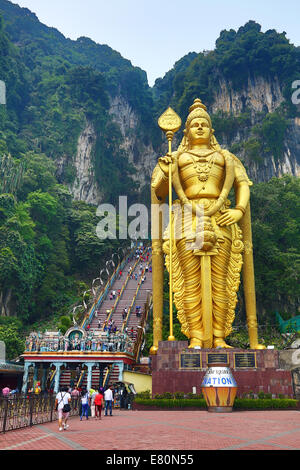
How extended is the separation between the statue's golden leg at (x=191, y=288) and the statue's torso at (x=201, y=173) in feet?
5.12

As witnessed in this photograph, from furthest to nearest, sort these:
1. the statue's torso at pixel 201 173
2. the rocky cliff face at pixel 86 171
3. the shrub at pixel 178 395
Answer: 1. the rocky cliff face at pixel 86 171
2. the statue's torso at pixel 201 173
3. the shrub at pixel 178 395

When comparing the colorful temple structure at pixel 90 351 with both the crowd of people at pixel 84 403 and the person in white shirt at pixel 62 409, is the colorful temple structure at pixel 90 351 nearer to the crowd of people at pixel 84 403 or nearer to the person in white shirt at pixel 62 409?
the crowd of people at pixel 84 403

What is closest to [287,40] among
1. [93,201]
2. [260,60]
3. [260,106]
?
[260,60]

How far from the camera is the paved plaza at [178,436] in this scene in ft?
14.8

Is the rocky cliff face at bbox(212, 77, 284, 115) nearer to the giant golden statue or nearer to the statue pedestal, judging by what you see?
the giant golden statue

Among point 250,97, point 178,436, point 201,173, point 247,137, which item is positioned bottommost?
point 178,436

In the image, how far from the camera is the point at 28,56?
48594 mm

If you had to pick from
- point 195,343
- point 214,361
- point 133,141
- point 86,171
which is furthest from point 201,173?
point 133,141

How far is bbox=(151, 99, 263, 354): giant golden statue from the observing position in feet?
36.6

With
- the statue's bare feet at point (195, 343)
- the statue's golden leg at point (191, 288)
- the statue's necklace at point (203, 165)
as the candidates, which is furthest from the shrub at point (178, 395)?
the statue's necklace at point (203, 165)

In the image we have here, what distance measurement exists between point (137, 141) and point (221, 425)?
4630cm

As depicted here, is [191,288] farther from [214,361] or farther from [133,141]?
[133,141]

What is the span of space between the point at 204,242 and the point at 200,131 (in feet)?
11.7

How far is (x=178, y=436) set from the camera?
5.15m
